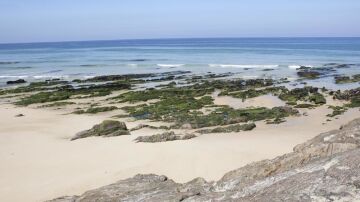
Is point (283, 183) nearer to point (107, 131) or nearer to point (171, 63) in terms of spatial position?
point (107, 131)

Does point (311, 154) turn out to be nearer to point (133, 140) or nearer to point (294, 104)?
point (133, 140)

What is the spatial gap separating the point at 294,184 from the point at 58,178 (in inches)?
394

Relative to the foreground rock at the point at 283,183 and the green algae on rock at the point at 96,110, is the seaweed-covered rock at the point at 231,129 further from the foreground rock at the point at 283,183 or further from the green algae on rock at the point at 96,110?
the foreground rock at the point at 283,183

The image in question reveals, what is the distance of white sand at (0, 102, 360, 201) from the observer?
13.8 metres

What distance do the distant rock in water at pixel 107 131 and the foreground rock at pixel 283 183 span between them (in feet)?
35.2

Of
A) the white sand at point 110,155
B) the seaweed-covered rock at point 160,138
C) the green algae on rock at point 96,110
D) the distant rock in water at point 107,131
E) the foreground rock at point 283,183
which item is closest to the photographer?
the foreground rock at point 283,183

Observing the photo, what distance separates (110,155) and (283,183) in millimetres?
11238

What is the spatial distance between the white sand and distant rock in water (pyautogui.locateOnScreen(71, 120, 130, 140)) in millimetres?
560

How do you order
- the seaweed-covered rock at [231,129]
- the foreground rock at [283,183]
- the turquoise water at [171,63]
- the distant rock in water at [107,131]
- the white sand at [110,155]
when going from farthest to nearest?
1. the turquoise water at [171,63]
2. the seaweed-covered rock at [231,129]
3. the distant rock in water at [107,131]
4. the white sand at [110,155]
5. the foreground rock at [283,183]

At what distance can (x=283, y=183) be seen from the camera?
20.0 ft

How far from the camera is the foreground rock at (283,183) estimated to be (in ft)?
18.4

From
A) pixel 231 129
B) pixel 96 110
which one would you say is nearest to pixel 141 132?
pixel 231 129

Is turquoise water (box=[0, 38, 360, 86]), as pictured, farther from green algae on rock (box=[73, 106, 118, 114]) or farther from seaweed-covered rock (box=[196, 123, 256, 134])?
seaweed-covered rock (box=[196, 123, 256, 134])

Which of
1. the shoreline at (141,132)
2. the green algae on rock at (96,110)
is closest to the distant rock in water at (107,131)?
the shoreline at (141,132)
